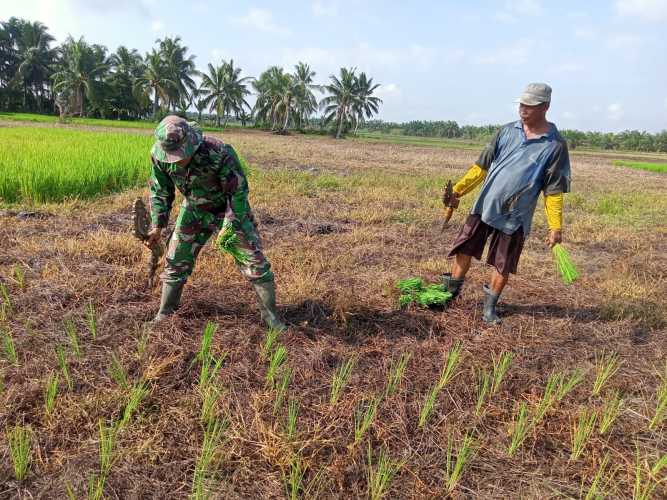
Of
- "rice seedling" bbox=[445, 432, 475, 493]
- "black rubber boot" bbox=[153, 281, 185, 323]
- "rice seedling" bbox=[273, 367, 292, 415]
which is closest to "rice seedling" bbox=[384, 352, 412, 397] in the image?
"rice seedling" bbox=[445, 432, 475, 493]

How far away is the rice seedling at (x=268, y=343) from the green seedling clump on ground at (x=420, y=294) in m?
1.06

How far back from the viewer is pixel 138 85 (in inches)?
1464

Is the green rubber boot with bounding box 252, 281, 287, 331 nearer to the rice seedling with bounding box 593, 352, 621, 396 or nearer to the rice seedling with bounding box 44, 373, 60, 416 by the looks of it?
the rice seedling with bounding box 44, 373, 60, 416

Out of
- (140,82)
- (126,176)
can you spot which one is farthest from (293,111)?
(126,176)

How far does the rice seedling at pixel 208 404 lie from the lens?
192 centimetres

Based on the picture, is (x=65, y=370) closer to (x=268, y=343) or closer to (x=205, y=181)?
(x=268, y=343)

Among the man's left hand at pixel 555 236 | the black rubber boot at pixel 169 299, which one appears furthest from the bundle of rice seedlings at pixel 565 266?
the black rubber boot at pixel 169 299

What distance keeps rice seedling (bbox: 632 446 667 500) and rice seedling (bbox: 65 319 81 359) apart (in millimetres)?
2632

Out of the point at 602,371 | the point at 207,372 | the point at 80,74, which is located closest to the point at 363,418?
the point at 207,372

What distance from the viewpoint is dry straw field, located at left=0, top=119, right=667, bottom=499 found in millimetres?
1704

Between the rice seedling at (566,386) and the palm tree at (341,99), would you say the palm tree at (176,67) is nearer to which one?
the palm tree at (341,99)

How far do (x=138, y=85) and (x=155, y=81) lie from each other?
1.73 meters

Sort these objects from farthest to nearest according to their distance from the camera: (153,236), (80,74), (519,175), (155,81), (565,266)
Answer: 1. (155,81)
2. (80,74)
3. (565,266)
4. (519,175)
5. (153,236)

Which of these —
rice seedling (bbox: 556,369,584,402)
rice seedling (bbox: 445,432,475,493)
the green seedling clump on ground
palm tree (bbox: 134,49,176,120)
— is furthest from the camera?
palm tree (bbox: 134,49,176,120)
